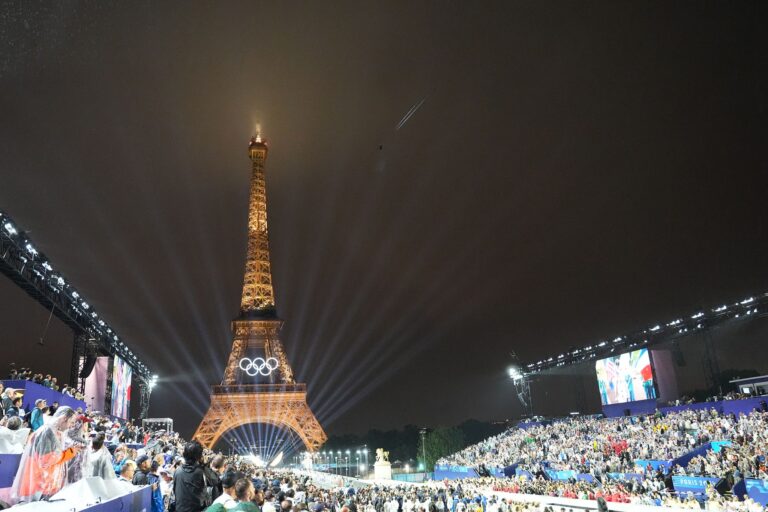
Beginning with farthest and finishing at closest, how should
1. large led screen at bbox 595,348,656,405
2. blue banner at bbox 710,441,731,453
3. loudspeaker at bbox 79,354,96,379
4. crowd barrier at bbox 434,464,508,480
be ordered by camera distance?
large led screen at bbox 595,348,656,405
crowd barrier at bbox 434,464,508,480
loudspeaker at bbox 79,354,96,379
blue banner at bbox 710,441,731,453

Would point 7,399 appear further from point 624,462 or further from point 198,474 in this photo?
point 624,462

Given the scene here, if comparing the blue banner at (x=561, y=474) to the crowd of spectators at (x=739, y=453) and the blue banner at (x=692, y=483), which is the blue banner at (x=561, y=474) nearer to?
the crowd of spectators at (x=739, y=453)

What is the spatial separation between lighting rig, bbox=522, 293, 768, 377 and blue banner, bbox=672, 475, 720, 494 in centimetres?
1309

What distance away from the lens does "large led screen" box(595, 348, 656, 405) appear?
3728 centimetres

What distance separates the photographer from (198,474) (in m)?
5.91

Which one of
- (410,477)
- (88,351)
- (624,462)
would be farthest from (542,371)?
(88,351)

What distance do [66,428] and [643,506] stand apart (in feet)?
70.5

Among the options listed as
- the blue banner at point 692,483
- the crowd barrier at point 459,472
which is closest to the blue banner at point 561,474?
the crowd barrier at point 459,472

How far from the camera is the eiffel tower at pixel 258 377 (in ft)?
165

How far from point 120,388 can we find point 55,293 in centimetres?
1542

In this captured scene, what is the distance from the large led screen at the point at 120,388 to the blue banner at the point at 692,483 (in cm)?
3435

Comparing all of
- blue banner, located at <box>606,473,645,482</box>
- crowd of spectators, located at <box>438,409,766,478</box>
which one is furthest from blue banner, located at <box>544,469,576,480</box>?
blue banner, located at <box>606,473,645,482</box>

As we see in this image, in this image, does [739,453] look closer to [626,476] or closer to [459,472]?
[626,476]

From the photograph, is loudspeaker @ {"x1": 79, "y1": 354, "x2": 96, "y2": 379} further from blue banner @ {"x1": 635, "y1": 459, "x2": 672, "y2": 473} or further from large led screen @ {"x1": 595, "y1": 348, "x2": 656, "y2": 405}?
large led screen @ {"x1": 595, "y1": 348, "x2": 656, "y2": 405}
